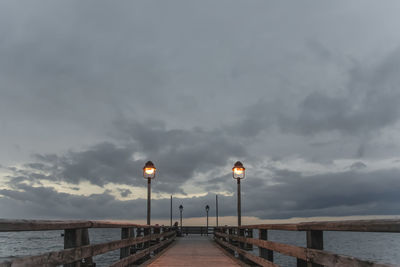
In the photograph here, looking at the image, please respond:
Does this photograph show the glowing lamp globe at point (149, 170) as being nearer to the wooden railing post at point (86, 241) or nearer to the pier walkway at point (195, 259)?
the pier walkway at point (195, 259)

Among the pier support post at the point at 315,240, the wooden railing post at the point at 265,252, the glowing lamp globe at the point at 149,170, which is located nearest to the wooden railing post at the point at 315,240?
the pier support post at the point at 315,240

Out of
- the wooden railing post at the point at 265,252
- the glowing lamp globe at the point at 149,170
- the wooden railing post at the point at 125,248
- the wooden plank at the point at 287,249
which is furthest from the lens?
the glowing lamp globe at the point at 149,170

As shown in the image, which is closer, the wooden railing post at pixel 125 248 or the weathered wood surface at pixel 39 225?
the weathered wood surface at pixel 39 225

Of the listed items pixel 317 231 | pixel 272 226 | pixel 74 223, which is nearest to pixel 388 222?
pixel 317 231

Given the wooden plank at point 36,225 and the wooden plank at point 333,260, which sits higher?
the wooden plank at point 36,225

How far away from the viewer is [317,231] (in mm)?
4453

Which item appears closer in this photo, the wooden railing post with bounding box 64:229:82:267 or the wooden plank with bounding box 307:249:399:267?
the wooden plank with bounding box 307:249:399:267

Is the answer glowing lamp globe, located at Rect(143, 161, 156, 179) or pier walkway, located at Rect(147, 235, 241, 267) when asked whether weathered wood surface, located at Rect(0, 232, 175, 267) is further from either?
glowing lamp globe, located at Rect(143, 161, 156, 179)

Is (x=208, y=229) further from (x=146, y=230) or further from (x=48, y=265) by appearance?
(x=48, y=265)

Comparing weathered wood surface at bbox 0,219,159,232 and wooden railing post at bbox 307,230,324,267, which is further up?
weathered wood surface at bbox 0,219,159,232

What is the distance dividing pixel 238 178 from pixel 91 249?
11.9 m

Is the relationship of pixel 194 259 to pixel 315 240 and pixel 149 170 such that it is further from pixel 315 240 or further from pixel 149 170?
pixel 315 240

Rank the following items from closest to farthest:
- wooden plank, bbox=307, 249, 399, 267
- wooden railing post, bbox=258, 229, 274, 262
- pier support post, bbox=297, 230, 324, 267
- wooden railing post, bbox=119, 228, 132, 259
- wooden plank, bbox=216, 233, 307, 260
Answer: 1. wooden plank, bbox=307, 249, 399, 267
2. pier support post, bbox=297, 230, 324, 267
3. wooden plank, bbox=216, 233, 307, 260
4. wooden railing post, bbox=258, 229, 274, 262
5. wooden railing post, bbox=119, 228, 132, 259

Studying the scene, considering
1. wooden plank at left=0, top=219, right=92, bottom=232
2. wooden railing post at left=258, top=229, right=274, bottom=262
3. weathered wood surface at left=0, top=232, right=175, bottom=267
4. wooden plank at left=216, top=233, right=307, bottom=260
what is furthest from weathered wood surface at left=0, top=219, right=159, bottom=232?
wooden railing post at left=258, top=229, right=274, bottom=262
